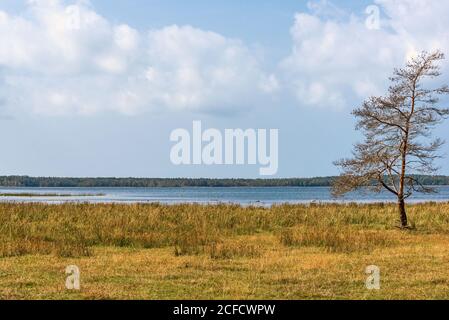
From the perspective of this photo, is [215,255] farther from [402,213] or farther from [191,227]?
[402,213]

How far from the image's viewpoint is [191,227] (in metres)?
28.0

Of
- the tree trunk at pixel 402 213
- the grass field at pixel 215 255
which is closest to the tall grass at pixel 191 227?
the grass field at pixel 215 255

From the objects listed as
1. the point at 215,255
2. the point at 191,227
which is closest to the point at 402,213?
the point at 191,227

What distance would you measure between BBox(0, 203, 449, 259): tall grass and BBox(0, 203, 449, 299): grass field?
6 centimetres

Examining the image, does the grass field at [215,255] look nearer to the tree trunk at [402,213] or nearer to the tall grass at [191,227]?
the tall grass at [191,227]

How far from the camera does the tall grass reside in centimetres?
2002

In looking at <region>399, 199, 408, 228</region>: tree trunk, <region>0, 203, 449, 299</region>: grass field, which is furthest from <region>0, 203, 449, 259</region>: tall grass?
<region>399, 199, 408, 228</region>: tree trunk

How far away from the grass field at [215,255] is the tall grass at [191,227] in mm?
58

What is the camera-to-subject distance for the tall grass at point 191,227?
20016mm
